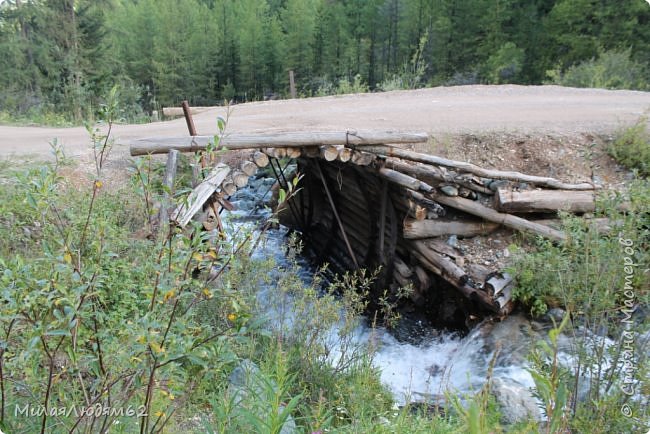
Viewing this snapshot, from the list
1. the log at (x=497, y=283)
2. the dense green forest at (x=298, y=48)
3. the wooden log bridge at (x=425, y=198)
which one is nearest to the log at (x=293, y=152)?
the wooden log bridge at (x=425, y=198)

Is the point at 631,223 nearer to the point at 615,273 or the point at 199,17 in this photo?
the point at 615,273

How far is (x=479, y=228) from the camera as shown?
598 centimetres

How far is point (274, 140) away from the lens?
5535 millimetres

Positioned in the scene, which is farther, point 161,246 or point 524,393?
point 524,393

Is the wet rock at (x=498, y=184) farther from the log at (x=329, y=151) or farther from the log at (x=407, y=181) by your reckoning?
the log at (x=329, y=151)

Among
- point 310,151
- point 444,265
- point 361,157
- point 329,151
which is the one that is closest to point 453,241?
point 444,265

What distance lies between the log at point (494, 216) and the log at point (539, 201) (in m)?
0.11

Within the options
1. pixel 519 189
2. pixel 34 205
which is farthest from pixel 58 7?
pixel 34 205

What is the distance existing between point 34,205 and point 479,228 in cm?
522

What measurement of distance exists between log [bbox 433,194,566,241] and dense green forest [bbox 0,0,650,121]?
860cm

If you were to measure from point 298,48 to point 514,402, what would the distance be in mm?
22604

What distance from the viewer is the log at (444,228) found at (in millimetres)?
5984

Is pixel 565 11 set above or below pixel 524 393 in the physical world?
above

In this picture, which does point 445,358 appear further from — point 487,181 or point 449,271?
point 487,181
